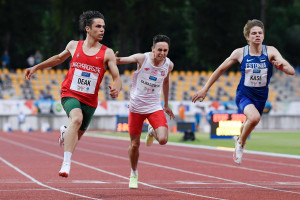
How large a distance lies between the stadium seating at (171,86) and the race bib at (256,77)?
29818 mm

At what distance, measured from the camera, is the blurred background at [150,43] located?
37969mm

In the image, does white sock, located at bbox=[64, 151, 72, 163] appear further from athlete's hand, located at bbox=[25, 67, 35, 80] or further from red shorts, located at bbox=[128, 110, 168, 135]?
red shorts, located at bbox=[128, 110, 168, 135]

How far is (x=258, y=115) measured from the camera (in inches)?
390

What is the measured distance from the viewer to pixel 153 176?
42.9 feet

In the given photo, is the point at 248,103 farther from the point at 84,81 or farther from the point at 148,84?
the point at 84,81

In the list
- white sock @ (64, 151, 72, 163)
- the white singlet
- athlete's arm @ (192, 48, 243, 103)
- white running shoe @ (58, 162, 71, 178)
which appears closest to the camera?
white running shoe @ (58, 162, 71, 178)

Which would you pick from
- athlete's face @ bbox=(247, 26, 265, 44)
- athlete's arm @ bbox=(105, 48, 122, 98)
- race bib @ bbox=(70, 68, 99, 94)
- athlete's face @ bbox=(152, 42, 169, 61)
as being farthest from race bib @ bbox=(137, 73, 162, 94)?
athlete's face @ bbox=(247, 26, 265, 44)

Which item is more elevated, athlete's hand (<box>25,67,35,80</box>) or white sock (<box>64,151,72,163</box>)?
athlete's hand (<box>25,67,35,80</box>)

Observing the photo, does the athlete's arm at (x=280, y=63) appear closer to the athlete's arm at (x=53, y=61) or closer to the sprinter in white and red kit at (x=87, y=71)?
the sprinter in white and red kit at (x=87, y=71)

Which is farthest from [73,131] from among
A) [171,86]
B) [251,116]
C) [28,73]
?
[171,86]

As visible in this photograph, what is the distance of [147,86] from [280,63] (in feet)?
6.23

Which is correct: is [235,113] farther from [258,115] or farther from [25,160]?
[258,115]

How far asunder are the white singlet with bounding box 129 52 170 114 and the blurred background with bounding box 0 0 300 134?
2247 cm

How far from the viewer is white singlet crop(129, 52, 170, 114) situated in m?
10.2
